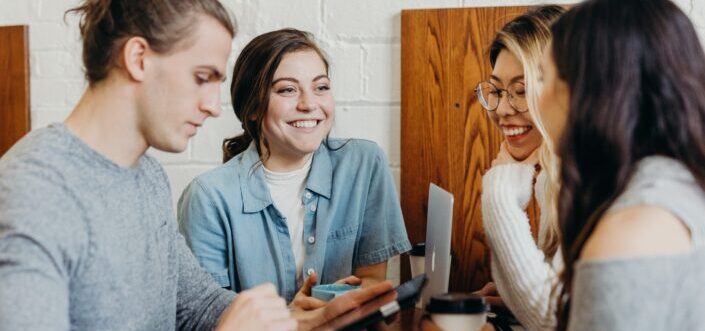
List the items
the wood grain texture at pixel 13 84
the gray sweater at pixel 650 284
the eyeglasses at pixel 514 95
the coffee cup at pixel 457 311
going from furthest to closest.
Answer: the wood grain texture at pixel 13 84 < the eyeglasses at pixel 514 95 < the coffee cup at pixel 457 311 < the gray sweater at pixel 650 284

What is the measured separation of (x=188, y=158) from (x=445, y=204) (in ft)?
2.96

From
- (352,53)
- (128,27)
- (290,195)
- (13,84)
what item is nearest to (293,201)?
(290,195)

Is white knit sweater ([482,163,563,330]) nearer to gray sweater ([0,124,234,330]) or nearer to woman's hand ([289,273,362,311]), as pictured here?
woman's hand ([289,273,362,311])

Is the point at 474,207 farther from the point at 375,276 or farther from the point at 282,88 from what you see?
the point at 282,88

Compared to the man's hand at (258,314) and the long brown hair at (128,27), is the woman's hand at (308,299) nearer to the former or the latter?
the man's hand at (258,314)

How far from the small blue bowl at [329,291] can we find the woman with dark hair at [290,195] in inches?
8.3

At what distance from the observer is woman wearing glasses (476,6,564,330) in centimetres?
123

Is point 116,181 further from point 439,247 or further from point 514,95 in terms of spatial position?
point 514,95

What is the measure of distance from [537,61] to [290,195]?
23.1 inches

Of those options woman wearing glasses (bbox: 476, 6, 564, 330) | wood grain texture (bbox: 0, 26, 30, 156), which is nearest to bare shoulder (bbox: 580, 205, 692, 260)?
woman wearing glasses (bbox: 476, 6, 564, 330)

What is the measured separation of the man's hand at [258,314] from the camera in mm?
1023

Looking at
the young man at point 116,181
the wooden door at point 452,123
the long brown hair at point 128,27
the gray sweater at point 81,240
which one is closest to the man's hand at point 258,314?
the young man at point 116,181

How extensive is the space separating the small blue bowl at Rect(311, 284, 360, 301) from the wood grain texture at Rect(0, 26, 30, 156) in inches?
41.4

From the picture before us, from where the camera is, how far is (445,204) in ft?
3.92
